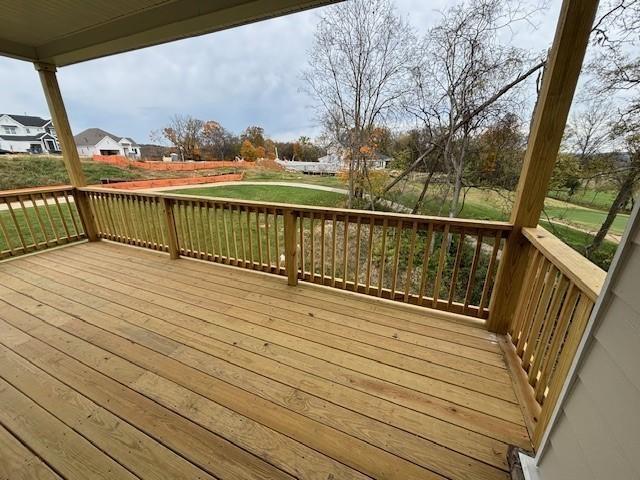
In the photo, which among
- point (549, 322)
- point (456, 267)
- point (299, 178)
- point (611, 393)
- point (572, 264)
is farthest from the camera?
point (299, 178)

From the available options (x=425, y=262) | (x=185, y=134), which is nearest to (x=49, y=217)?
(x=185, y=134)

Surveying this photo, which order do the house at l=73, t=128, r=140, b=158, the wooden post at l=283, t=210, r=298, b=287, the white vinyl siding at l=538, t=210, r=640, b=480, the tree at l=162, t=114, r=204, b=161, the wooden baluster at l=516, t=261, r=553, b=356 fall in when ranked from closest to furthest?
the white vinyl siding at l=538, t=210, r=640, b=480, the wooden baluster at l=516, t=261, r=553, b=356, the wooden post at l=283, t=210, r=298, b=287, the tree at l=162, t=114, r=204, b=161, the house at l=73, t=128, r=140, b=158

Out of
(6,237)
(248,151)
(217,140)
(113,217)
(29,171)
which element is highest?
(217,140)

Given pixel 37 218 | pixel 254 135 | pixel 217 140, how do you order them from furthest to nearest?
1. pixel 217 140
2. pixel 254 135
3. pixel 37 218

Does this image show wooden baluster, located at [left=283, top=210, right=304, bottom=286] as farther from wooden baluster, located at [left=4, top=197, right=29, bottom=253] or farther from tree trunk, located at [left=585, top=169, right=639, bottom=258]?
wooden baluster, located at [left=4, top=197, right=29, bottom=253]

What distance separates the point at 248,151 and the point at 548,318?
22.1 ft

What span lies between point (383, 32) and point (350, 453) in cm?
591

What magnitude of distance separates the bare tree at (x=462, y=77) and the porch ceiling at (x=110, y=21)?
3.01 meters

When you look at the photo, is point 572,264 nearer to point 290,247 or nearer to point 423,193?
point 290,247

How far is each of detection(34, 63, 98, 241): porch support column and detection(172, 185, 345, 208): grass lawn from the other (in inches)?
68.5

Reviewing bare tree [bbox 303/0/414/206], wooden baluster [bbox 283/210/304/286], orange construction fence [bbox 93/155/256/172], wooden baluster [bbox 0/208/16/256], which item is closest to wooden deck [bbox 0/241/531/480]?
wooden baluster [bbox 283/210/304/286]

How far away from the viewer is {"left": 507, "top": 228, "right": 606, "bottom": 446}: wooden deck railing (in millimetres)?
1115

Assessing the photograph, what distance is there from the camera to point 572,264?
1.24 m

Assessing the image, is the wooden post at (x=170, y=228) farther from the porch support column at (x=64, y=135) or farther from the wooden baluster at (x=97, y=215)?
the porch support column at (x=64, y=135)
